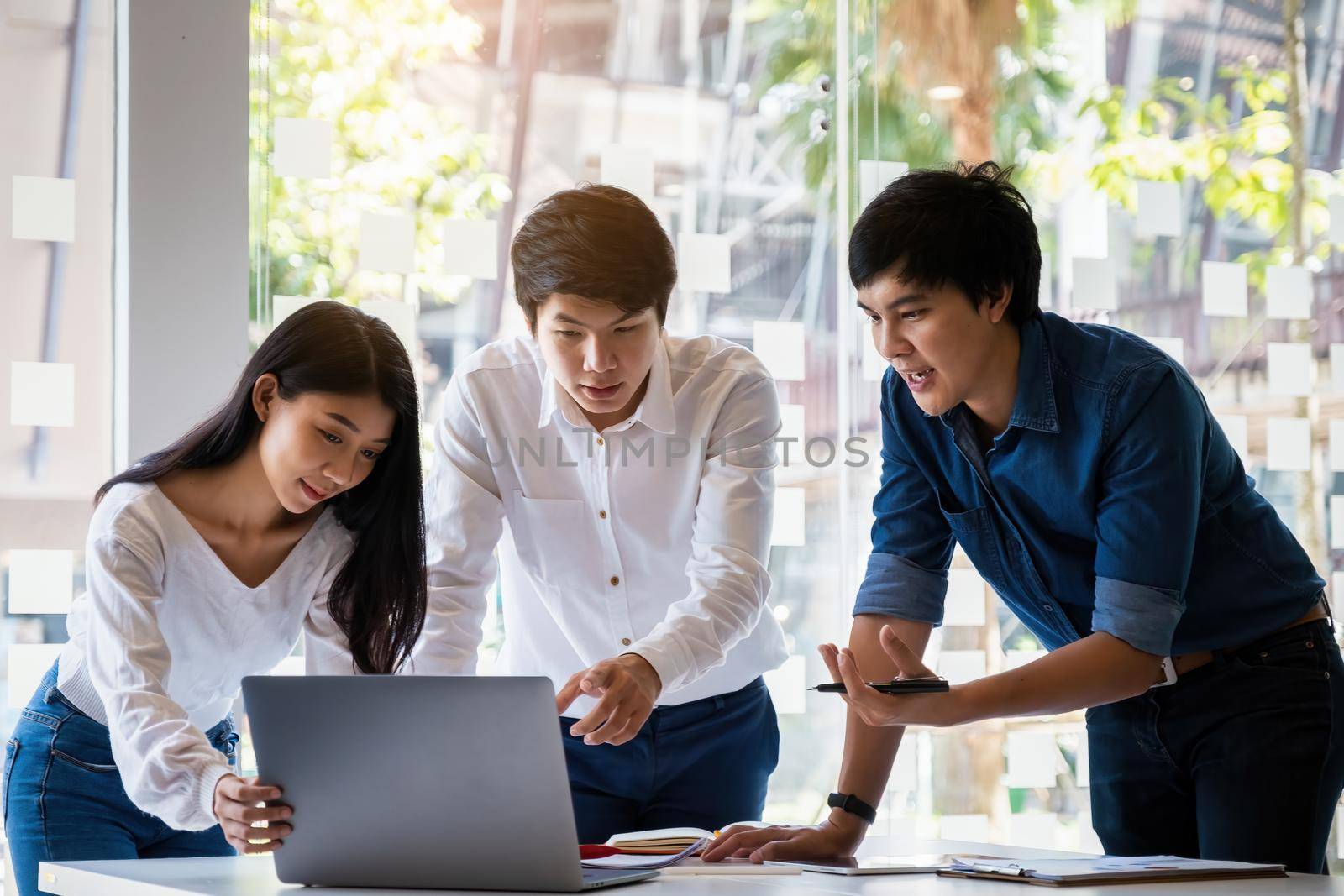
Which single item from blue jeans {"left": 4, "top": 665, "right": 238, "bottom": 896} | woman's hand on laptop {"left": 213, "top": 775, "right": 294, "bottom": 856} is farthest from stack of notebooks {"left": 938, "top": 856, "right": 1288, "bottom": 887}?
blue jeans {"left": 4, "top": 665, "right": 238, "bottom": 896}

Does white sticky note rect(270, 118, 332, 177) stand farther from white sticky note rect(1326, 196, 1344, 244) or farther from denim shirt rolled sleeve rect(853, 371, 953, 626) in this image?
white sticky note rect(1326, 196, 1344, 244)

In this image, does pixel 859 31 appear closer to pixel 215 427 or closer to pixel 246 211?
pixel 246 211

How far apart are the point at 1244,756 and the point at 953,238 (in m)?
0.78

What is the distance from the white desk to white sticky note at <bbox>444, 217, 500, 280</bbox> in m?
1.62

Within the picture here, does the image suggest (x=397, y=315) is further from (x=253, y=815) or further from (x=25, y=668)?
(x=253, y=815)

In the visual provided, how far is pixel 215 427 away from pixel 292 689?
0.77 m

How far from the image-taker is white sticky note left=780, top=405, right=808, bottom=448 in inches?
125

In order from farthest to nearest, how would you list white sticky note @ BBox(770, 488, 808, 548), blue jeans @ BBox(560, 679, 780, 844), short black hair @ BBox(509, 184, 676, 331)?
white sticky note @ BBox(770, 488, 808, 548) < blue jeans @ BBox(560, 679, 780, 844) < short black hair @ BBox(509, 184, 676, 331)

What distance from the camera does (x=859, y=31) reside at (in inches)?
128

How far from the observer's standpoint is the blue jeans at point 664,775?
2.07 metres

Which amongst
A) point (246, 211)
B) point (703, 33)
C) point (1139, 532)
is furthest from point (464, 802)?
point (703, 33)

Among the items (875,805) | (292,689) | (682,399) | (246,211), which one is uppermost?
(246,211)

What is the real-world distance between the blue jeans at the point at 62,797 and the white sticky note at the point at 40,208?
99 cm

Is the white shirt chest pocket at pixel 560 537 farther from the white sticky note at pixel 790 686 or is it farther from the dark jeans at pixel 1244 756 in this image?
the white sticky note at pixel 790 686
